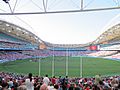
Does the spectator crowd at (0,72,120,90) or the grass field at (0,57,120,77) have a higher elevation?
the grass field at (0,57,120,77)

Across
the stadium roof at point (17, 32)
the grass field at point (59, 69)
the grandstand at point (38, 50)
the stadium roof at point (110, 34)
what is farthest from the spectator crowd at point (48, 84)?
the stadium roof at point (110, 34)

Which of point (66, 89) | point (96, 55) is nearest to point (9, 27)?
point (96, 55)

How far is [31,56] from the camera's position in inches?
2394

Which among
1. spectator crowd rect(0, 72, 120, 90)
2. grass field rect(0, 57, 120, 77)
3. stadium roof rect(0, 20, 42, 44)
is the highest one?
stadium roof rect(0, 20, 42, 44)

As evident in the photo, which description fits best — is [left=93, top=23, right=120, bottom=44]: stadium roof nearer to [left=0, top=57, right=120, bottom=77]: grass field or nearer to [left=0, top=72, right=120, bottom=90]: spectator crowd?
[left=0, top=57, right=120, bottom=77]: grass field

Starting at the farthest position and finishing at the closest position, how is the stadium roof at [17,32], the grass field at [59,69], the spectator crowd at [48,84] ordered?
the stadium roof at [17,32] < the grass field at [59,69] < the spectator crowd at [48,84]

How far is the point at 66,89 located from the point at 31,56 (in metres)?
48.9

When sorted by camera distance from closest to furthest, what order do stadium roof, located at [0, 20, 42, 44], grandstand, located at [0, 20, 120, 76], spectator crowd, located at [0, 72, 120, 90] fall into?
spectator crowd, located at [0, 72, 120, 90] → grandstand, located at [0, 20, 120, 76] → stadium roof, located at [0, 20, 42, 44]

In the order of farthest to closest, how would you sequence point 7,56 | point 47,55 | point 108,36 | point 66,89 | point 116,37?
1. point 108,36
2. point 116,37
3. point 47,55
4. point 7,56
5. point 66,89

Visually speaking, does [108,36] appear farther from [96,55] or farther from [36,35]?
[36,35]

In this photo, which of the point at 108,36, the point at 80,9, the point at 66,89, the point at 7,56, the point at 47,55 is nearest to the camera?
the point at 66,89

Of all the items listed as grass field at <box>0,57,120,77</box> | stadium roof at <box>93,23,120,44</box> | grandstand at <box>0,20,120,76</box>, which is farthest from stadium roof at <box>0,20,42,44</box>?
stadium roof at <box>93,23,120,44</box>

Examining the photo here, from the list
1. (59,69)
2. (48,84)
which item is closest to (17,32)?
(59,69)

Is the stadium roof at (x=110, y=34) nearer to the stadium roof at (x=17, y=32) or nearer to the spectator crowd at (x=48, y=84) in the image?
the stadium roof at (x=17, y=32)
